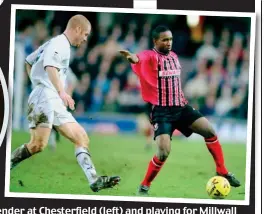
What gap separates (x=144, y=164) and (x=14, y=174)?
150cm

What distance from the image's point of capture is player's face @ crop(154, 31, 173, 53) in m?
13.6

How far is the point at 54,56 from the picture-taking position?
44.7 feet

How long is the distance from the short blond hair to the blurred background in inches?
2.0

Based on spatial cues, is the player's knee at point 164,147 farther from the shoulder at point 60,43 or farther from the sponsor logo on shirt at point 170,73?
the shoulder at point 60,43

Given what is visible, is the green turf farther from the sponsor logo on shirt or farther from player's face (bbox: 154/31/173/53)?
player's face (bbox: 154/31/173/53)

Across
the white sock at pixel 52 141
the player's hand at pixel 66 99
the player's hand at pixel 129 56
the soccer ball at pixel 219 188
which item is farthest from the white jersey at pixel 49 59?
the soccer ball at pixel 219 188

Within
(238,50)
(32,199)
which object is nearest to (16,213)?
(32,199)

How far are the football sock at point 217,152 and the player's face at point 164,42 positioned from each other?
1.14m

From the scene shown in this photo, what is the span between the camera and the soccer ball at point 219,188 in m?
13.7

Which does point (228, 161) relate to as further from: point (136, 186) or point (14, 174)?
point (14, 174)

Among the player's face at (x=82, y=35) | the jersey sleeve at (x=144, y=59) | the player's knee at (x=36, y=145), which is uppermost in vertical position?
the player's face at (x=82, y=35)

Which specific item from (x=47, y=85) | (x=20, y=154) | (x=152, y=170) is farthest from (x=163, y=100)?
(x=20, y=154)

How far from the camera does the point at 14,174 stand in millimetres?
13750

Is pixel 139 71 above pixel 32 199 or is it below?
above
